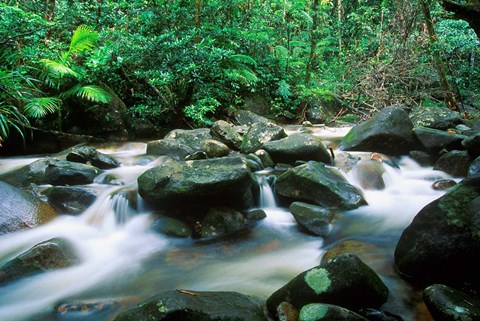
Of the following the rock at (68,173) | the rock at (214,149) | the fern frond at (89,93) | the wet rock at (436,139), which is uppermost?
the fern frond at (89,93)

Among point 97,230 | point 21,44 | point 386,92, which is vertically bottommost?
point 97,230

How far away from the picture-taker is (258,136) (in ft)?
23.1

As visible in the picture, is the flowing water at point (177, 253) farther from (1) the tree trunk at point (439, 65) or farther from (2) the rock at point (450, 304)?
(1) the tree trunk at point (439, 65)

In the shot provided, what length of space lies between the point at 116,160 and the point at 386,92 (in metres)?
8.28

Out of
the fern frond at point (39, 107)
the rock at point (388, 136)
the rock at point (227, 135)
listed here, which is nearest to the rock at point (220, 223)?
the rock at point (227, 135)

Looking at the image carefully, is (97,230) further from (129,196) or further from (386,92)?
(386,92)

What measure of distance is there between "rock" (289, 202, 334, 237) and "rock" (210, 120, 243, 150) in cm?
280

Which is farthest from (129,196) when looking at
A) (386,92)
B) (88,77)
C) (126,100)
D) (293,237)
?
(386,92)

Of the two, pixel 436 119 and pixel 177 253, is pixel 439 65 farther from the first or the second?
pixel 177 253

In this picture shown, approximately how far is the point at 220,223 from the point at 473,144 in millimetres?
4258

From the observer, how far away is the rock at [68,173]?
206 inches

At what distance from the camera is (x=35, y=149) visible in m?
7.56

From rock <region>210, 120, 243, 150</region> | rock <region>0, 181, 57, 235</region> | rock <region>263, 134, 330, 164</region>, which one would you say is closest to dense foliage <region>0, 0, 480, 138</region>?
rock <region>210, 120, 243, 150</region>

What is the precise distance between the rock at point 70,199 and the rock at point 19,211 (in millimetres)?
227
